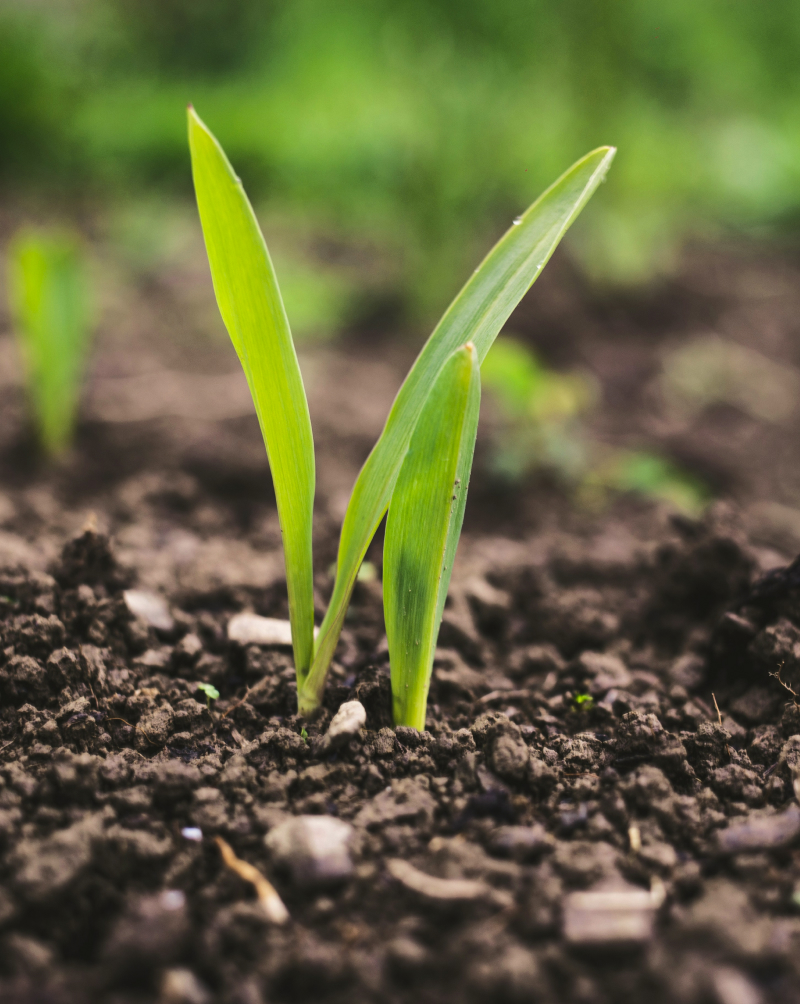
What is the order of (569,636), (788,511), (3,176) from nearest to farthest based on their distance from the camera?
(569,636) → (788,511) → (3,176)

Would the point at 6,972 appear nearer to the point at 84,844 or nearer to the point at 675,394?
the point at 84,844

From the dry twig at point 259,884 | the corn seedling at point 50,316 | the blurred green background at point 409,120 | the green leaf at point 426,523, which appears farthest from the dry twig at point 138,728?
the blurred green background at point 409,120

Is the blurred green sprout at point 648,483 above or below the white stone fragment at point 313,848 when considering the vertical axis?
above

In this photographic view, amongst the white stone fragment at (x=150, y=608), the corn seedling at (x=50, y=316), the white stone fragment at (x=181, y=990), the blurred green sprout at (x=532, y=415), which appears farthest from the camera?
the blurred green sprout at (x=532, y=415)

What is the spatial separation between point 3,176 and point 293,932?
4.88 m

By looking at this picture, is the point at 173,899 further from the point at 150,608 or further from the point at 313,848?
the point at 150,608

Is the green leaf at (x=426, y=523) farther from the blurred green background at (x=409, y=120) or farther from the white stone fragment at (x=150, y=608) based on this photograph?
the blurred green background at (x=409, y=120)

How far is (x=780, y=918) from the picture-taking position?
2.30ft

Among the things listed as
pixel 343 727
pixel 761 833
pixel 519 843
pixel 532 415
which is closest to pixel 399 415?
pixel 343 727

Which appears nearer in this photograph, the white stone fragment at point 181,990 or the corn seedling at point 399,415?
the white stone fragment at point 181,990

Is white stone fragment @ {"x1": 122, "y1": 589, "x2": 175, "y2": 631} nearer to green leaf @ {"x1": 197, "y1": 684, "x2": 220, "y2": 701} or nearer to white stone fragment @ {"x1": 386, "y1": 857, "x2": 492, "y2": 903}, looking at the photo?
green leaf @ {"x1": 197, "y1": 684, "x2": 220, "y2": 701}

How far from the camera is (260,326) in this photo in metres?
0.83

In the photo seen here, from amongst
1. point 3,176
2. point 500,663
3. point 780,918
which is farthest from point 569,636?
point 3,176

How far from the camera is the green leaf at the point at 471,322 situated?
2.77ft
